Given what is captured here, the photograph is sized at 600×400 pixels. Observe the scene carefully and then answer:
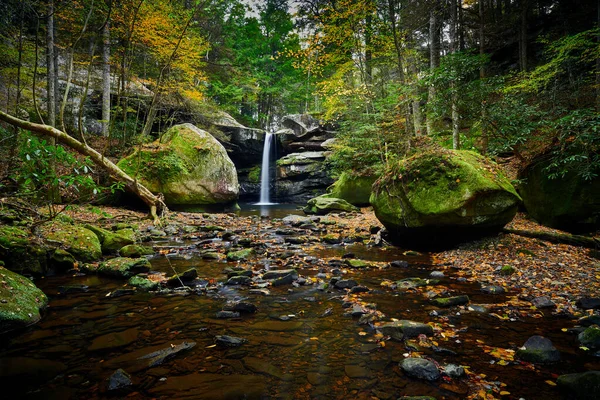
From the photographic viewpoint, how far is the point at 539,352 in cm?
276

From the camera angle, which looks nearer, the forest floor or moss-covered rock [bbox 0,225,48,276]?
the forest floor

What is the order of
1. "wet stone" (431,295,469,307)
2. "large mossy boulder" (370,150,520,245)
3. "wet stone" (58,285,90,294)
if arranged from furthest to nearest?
"large mossy boulder" (370,150,520,245) < "wet stone" (58,285,90,294) < "wet stone" (431,295,469,307)

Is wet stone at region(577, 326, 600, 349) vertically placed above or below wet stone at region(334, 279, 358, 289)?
above

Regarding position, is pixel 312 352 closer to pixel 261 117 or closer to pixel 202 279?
pixel 202 279

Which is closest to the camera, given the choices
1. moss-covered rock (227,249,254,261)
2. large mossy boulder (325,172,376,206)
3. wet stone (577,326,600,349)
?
wet stone (577,326,600,349)

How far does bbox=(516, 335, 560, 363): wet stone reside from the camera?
2.73 metres

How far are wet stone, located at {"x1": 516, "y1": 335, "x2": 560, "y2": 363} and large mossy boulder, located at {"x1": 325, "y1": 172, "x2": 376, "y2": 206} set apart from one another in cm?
1329

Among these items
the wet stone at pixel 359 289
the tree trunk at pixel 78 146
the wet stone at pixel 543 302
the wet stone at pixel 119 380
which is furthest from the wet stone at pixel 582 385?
the tree trunk at pixel 78 146

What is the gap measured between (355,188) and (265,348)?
14.1 metres

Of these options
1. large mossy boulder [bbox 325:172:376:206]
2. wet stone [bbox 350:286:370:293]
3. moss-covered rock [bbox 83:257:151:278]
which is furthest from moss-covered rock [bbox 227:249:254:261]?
large mossy boulder [bbox 325:172:376:206]

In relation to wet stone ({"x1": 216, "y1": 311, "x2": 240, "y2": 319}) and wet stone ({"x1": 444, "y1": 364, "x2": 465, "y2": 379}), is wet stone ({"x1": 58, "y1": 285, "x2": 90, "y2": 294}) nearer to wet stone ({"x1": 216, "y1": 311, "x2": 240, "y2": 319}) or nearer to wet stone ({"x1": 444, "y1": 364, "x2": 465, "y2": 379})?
wet stone ({"x1": 216, "y1": 311, "x2": 240, "y2": 319})

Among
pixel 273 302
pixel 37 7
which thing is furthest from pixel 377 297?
pixel 37 7

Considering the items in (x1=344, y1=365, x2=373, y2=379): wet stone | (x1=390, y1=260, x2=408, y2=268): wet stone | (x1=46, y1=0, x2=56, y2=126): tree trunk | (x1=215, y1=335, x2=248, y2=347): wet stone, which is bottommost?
(x1=390, y1=260, x2=408, y2=268): wet stone

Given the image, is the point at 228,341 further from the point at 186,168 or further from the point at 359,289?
the point at 186,168
